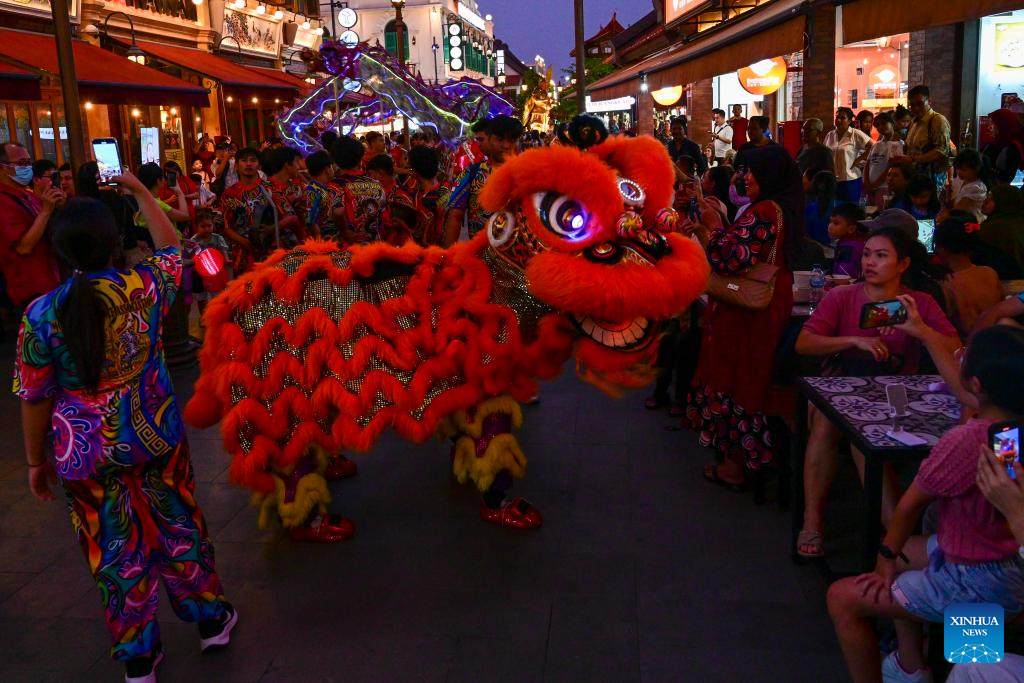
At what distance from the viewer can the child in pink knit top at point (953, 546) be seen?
2.01m

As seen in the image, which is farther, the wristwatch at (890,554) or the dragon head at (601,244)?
the dragon head at (601,244)

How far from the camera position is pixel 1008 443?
185cm

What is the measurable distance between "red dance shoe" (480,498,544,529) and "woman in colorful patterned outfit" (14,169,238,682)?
1331 mm

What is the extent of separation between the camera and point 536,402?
5672 millimetres

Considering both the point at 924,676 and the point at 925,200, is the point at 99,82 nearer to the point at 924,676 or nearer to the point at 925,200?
the point at 925,200

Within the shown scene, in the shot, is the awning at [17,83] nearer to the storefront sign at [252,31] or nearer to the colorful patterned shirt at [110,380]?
the colorful patterned shirt at [110,380]

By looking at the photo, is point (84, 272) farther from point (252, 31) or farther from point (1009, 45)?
point (252, 31)

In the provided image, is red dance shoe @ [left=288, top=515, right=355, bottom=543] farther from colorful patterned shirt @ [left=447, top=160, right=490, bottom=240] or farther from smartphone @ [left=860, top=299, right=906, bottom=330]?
smartphone @ [left=860, top=299, right=906, bottom=330]

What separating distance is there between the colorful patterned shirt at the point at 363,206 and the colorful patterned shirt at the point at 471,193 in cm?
119

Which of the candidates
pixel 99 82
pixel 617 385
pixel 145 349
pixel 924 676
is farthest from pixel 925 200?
pixel 99 82

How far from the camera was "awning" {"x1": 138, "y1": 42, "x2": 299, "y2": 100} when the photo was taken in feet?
52.1

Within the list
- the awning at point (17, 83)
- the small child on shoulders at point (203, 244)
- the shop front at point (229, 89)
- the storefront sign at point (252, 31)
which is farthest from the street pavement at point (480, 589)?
the storefront sign at point (252, 31)

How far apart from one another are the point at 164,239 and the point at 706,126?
18.7m

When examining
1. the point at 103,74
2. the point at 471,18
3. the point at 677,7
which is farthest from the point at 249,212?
the point at 471,18
